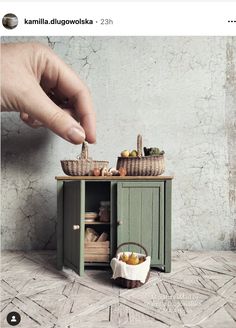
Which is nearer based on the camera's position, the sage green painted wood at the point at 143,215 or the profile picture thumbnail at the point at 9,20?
the profile picture thumbnail at the point at 9,20

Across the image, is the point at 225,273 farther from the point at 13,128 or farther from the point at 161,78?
the point at 13,128

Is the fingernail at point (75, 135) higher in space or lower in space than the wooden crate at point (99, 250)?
higher

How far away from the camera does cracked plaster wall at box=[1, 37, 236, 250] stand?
201 centimetres

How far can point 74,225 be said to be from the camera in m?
1.50

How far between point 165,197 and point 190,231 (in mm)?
569

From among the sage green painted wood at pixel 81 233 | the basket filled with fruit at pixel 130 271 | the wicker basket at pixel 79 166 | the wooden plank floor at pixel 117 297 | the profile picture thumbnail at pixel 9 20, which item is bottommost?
the wooden plank floor at pixel 117 297

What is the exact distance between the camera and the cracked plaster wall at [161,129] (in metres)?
2.01

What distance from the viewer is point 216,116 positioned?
79.3 inches

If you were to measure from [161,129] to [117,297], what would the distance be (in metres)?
1.10

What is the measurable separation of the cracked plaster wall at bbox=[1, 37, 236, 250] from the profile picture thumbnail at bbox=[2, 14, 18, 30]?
1.12 metres

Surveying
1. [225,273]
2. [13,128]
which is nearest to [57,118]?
[225,273]

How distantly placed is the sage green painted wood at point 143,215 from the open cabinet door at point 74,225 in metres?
0.22

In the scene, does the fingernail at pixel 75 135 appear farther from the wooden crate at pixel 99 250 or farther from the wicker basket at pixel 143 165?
the wooden crate at pixel 99 250

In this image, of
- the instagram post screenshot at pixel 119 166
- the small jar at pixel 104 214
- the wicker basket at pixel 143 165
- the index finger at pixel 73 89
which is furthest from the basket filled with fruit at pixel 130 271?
the index finger at pixel 73 89
